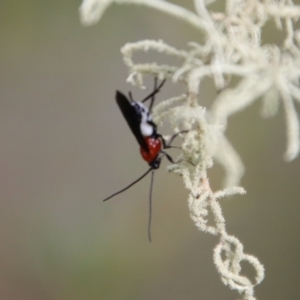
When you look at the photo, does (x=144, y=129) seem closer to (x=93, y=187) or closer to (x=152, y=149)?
(x=152, y=149)

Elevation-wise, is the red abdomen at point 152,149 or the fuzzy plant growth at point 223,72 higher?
the fuzzy plant growth at point 223,72

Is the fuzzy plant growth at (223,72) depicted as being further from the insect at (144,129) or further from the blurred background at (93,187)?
the blurred background at (93,187)

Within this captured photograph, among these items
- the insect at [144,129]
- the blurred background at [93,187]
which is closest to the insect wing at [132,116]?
the insect at [144,129]

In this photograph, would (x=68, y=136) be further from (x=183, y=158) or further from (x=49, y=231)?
(x=183, y=158)

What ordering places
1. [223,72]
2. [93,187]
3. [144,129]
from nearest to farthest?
[223,72]
[144,129]
[93,187]

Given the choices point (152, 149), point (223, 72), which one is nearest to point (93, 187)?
point (152, 149)

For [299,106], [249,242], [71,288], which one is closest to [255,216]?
[249,242]
